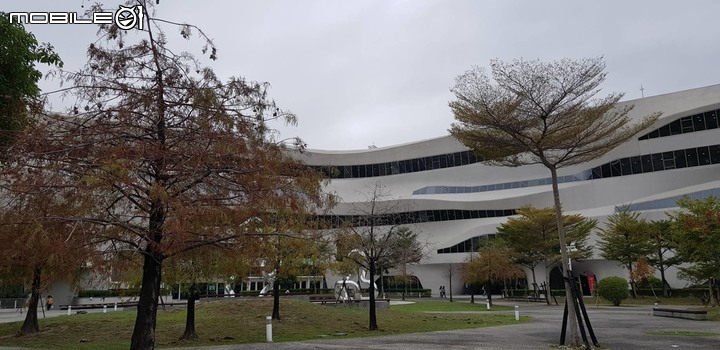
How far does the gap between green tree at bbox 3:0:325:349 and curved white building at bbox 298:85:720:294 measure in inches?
1204

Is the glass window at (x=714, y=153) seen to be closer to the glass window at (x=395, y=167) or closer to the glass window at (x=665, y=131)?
Result: the glass window at (x=665, y=131)

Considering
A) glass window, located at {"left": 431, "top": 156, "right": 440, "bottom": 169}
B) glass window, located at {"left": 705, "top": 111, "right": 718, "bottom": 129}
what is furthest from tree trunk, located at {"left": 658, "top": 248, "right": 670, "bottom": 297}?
glass window, located at {"left": 431, "top": 156, "right": 440, "bottom": 169}

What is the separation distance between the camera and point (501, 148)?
1859 cm

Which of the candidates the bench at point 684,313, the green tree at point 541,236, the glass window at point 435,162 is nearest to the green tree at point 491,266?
the green tree at point 541,236

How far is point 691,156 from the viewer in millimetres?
50812

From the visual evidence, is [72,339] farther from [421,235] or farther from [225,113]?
[421,235]

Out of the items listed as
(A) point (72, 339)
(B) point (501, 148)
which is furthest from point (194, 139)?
(A) point (72, 339)

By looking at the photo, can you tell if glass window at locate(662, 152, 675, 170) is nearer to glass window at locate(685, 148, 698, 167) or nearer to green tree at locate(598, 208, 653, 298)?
glass window at locate(685, 148, 698, 167)

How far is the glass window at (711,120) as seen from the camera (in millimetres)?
49594

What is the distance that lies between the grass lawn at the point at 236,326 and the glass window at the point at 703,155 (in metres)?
35.0

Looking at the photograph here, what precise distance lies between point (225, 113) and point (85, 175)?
109 inches

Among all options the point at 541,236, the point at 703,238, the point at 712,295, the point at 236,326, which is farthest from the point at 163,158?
the point at 541,236

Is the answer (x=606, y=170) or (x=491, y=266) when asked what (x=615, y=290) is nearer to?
(x=491, y=266)

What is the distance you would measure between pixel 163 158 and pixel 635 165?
54.6m
